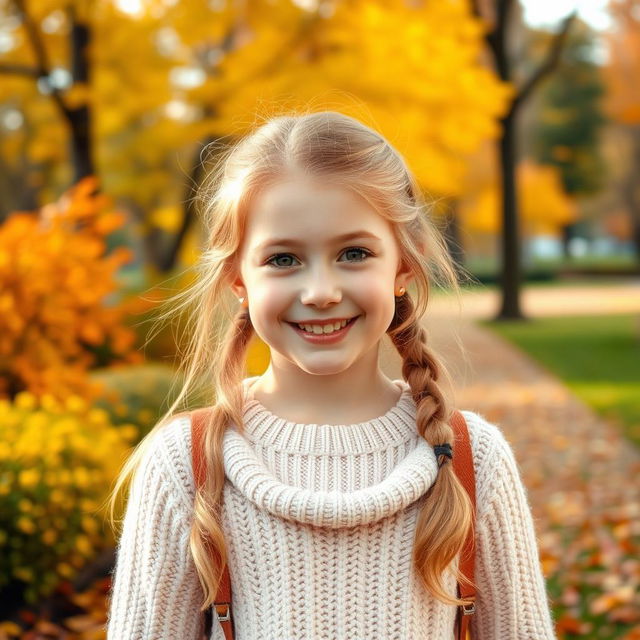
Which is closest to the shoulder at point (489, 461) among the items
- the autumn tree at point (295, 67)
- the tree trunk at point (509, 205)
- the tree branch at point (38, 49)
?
the autumn tree at point (295, 67)

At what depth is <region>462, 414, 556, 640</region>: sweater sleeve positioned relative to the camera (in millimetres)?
1800

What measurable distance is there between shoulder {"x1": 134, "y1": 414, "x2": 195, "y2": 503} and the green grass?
6.22m

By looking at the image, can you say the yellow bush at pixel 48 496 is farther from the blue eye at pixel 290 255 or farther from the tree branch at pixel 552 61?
the tree branch at pixel 552 61

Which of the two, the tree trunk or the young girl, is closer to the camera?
the young girl

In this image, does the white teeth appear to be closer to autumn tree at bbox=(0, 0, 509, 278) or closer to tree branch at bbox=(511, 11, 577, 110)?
autumn tree at bbox=(0, 0, 509, 278)

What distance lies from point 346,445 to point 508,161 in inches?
648

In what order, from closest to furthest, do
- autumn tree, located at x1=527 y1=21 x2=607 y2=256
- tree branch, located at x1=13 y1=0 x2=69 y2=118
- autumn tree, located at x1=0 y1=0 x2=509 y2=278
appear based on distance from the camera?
autumn tree, located at x1=0 y1=0 x2=509 y2=278 < tree branch, located at x1=13 y1=0 x2=69 y2=118 < autumn tree, located at x1=527 y1=21 x2=607 y2=256

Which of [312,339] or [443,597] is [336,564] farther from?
[312,339]

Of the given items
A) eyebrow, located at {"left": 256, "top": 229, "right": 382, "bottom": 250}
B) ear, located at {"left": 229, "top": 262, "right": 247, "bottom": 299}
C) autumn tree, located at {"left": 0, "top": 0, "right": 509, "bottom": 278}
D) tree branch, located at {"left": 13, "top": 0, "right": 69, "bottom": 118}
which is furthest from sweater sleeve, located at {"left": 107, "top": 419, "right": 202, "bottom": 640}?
tree branch, located at {"left": 13, "top": 0, "right": 69, "bottom": 118}

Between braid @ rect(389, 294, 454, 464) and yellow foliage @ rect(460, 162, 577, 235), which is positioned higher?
braid @ rect(389, 294, 454, 464)

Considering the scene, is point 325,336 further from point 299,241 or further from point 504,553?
point 504,553

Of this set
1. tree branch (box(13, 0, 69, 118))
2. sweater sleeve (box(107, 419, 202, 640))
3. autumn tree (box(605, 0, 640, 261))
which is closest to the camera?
sweater sleeve (box(107, 419, 202, 640))

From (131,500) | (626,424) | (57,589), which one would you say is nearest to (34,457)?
(57,589)

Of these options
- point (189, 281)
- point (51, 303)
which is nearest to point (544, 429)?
point (189, 281)
